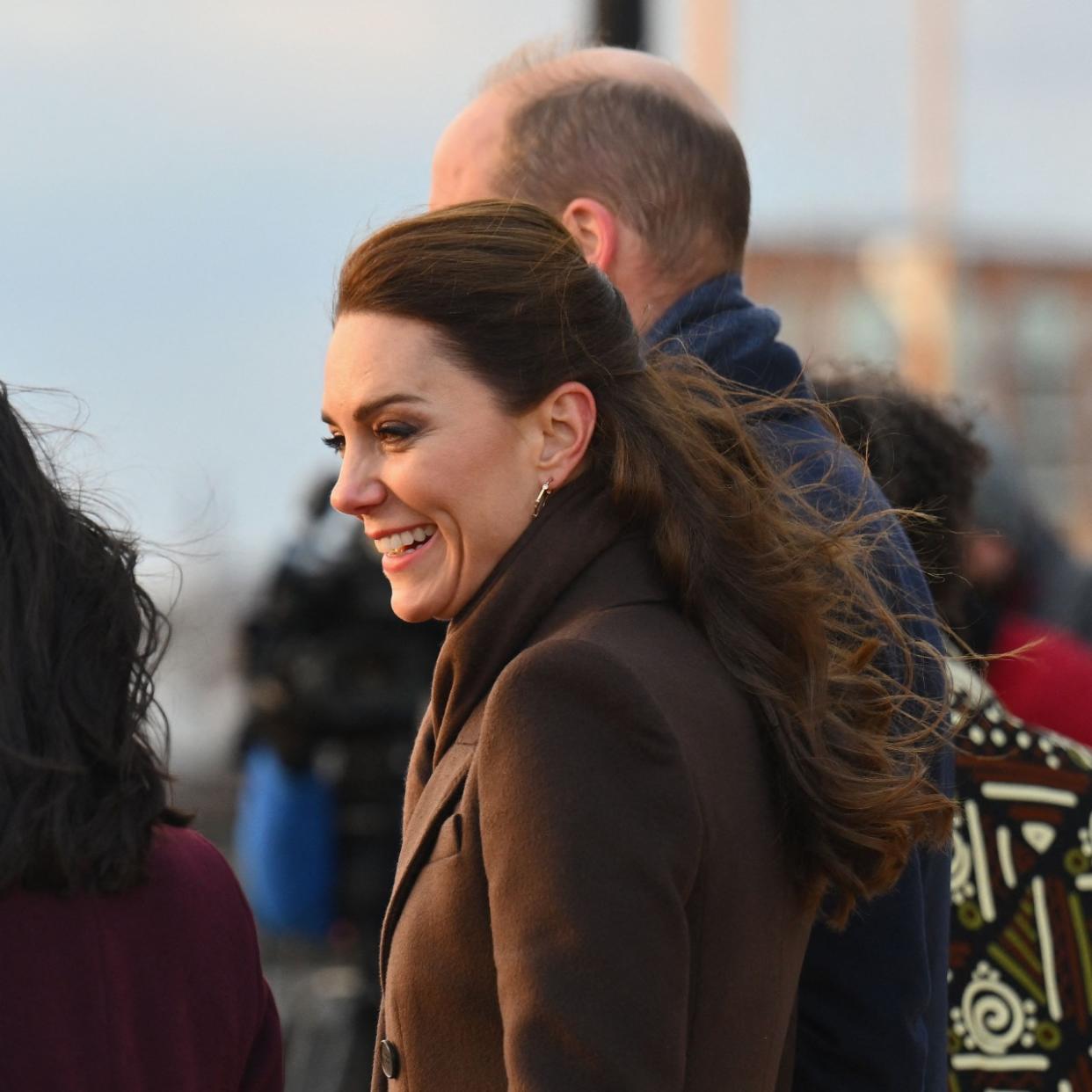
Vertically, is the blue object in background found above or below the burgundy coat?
below

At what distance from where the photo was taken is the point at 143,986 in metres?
2.12

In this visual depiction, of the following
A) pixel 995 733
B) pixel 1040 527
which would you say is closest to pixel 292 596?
pixel 1040 527

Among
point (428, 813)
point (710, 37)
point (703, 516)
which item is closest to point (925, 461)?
point (703, 516)

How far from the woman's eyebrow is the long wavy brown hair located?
2.7 inches

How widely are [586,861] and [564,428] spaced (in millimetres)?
504

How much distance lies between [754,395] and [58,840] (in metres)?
1.03

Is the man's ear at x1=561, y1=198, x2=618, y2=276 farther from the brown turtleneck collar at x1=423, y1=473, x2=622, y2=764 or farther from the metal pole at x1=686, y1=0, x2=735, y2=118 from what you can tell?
the metal pole at x1=686, y1=0, x2=735, y2=118

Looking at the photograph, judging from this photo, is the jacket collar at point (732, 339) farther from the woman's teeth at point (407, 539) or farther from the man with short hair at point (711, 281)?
the woman's teeth at point (407, 539)

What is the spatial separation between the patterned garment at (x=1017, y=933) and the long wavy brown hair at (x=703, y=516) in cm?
80

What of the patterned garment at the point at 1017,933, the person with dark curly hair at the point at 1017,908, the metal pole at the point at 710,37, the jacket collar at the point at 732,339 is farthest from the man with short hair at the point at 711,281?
the metal pole at the point at 710,37

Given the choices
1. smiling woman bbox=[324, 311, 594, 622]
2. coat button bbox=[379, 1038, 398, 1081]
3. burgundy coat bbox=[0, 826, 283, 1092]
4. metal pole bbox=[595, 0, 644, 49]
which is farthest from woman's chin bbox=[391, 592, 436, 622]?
metal pole bbox=[595, 0, 644, 49]

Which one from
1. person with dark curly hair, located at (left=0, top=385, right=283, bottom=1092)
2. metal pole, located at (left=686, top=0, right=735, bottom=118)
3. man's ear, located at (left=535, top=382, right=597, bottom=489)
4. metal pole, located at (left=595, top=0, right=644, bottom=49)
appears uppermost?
metal pole, located at (left=686, top=0, right=735, bottom=118)

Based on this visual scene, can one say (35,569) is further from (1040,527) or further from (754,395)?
(1040,527)

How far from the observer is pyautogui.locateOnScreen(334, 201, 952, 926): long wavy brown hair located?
206cm
